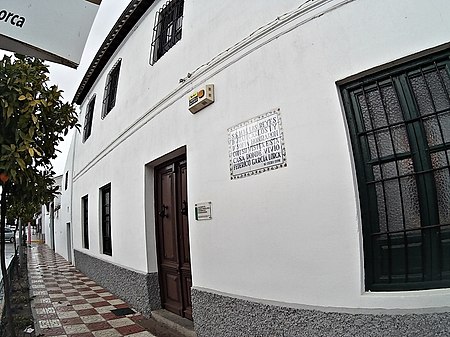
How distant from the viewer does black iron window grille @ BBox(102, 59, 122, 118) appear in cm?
723

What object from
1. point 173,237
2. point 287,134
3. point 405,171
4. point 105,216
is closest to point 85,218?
point 105,216

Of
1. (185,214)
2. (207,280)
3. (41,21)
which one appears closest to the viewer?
(41,21)

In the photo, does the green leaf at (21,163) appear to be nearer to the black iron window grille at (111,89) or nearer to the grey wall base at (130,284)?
the grey wall base at (130,284)

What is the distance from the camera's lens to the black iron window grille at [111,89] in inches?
285

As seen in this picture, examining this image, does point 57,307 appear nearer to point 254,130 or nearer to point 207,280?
point 207,280

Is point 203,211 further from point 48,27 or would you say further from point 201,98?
point 48,27

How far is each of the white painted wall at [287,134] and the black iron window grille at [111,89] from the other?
9.83 ft

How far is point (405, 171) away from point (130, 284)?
498 centimetres

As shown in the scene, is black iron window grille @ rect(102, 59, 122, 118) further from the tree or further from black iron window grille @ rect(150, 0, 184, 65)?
the tree

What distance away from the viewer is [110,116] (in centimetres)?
721

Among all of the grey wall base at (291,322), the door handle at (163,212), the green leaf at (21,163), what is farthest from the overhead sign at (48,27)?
the door handle at (163,212)

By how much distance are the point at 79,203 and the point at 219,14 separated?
9.21 m

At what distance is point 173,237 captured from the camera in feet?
15.7

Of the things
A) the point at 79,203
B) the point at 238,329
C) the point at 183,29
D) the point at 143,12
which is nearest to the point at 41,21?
the point at 183,29
